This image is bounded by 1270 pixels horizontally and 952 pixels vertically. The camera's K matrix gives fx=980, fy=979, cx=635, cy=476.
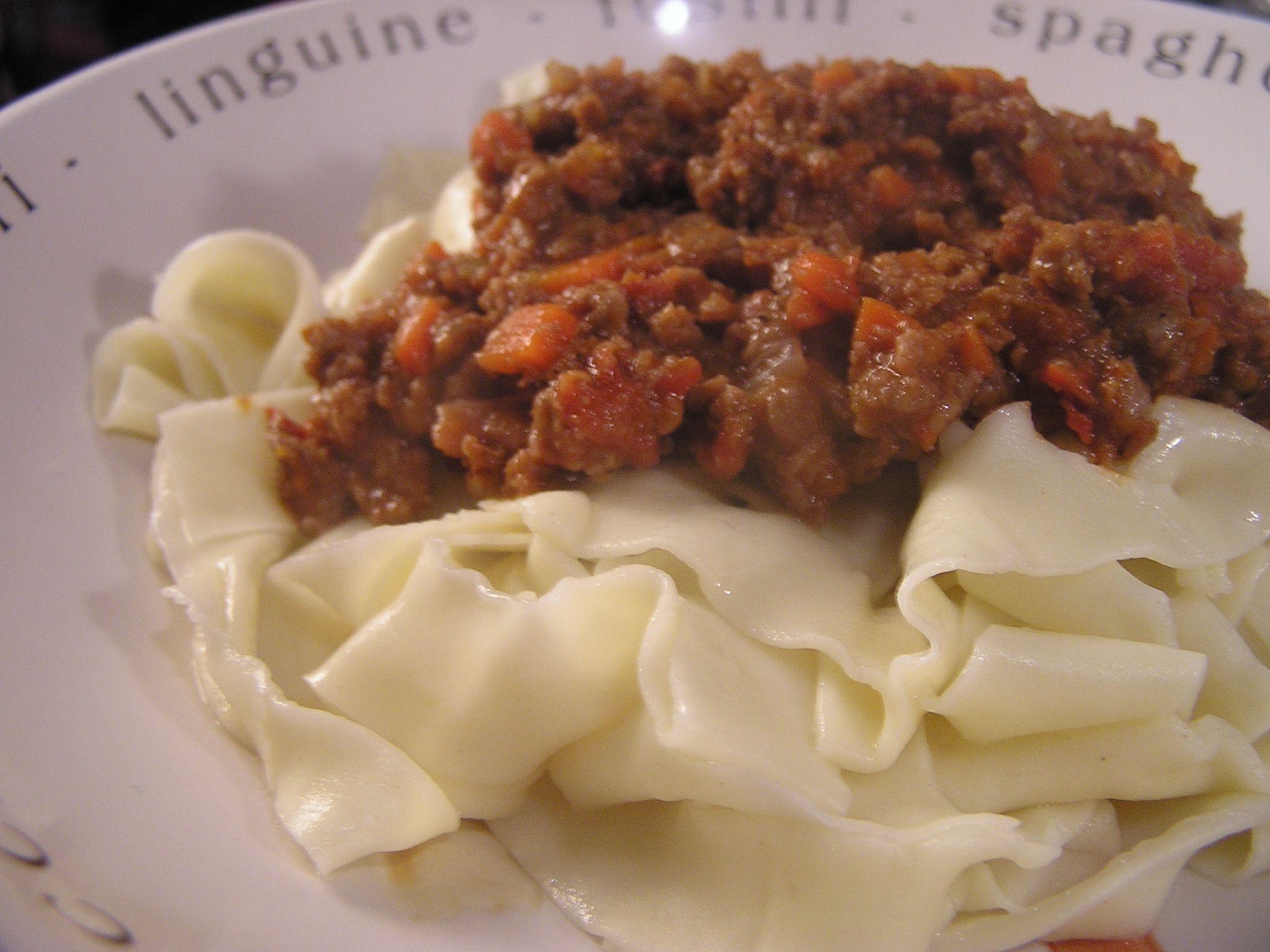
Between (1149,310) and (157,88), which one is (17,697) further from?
(1149,310)

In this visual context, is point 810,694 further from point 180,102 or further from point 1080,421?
→ point 180,102

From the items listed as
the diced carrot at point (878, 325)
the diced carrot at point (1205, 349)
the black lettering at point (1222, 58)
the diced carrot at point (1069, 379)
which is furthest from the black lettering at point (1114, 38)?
the diced carrot at point (878, 325)

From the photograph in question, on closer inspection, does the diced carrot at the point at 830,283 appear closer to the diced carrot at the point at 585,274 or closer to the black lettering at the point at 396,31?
the diced carrot at the point at 585,274

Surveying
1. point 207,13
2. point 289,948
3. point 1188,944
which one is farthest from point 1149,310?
point 207,13

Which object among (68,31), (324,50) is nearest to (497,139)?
(324,50)

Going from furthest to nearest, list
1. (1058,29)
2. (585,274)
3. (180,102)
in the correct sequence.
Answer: (1058,29) → (180,102) → (585,274)

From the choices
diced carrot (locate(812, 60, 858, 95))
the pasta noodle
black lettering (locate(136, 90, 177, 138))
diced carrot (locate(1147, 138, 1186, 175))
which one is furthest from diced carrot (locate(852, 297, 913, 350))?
black lettering (locate(136, 90, 177, 138))
